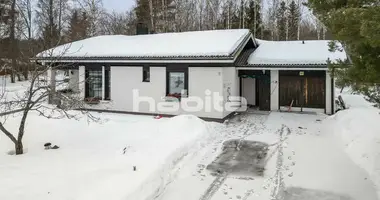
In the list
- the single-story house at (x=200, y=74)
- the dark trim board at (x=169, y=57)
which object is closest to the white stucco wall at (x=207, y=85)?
the single-story house at (x=200, y=74)

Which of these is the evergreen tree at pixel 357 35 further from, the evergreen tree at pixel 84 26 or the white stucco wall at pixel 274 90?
the evergreen tree at pixel 84 26

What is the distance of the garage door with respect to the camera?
15617 millimetres

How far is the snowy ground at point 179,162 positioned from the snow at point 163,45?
3709mm

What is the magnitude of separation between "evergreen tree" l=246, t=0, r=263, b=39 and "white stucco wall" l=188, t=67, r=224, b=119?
71.1 feet

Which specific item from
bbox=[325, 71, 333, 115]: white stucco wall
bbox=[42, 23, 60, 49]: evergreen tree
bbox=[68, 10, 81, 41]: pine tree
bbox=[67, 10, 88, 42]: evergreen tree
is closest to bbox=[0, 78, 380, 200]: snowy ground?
bbox=[42, 23, 60, 49]: evergreen tree

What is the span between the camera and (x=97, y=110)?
16172 mm

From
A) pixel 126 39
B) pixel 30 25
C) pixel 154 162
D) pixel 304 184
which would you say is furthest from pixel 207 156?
pixel 30 25

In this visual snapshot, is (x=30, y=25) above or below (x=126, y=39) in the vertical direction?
above

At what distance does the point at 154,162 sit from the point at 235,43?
332 inches

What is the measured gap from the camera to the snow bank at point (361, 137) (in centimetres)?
724

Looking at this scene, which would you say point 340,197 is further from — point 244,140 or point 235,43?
point 235,43

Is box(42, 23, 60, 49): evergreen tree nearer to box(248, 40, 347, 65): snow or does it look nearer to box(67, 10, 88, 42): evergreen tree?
box(67, 10, 88, 42): evergreen tree

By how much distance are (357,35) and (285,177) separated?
11.1ft

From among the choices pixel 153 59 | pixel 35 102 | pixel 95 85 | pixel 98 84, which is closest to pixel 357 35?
pixel 35 102
